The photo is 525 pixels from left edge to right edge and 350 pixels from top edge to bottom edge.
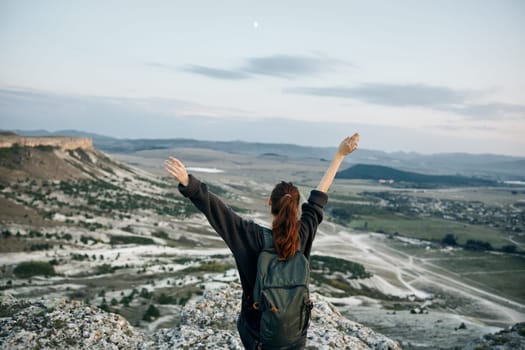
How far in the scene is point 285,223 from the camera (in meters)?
3.87

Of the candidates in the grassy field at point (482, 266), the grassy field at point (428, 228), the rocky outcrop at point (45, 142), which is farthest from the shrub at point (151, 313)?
the grassy field at point (428, 228)

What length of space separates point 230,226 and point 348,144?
189 cm

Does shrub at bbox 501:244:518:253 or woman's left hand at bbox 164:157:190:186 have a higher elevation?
woman's left hand at bbox 164:157:190:186

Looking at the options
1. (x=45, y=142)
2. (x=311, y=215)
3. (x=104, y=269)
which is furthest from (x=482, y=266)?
(x=45, y=142)

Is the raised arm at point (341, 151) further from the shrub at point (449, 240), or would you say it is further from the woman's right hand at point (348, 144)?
the shrub at point (449, 240)

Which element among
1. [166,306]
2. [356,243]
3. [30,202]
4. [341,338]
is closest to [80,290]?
[166,306]

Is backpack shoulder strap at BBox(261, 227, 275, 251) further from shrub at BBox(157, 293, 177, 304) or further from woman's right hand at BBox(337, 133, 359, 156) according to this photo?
shrub at BBox(157, 293, 177, 304)

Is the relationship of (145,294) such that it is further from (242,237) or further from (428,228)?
(428,228)

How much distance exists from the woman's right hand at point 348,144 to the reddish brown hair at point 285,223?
1287mm

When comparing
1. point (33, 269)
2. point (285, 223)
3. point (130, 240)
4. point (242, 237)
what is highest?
point (285, 223)

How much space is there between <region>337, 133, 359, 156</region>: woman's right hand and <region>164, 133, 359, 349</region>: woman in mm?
1125

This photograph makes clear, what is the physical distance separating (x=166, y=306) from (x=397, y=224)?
8001 centimetres

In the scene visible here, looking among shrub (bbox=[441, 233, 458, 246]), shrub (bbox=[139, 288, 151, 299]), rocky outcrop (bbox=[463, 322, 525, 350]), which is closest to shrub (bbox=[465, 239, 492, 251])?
shrub (bbox=[441, 233, 458, 246])

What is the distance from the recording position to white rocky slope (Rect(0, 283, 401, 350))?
7.97 metres
